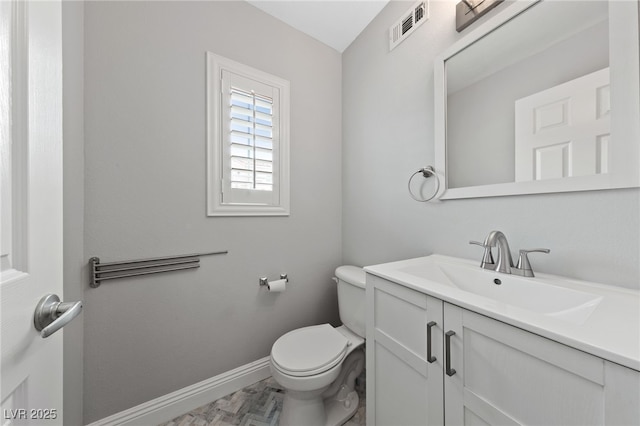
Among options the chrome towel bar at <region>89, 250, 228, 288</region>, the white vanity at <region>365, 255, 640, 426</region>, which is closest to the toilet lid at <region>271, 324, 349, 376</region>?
the white vanity at <region>365, 255, 640, 426</region>

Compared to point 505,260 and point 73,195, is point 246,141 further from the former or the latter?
point 505,260

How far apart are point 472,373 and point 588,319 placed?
295 mm

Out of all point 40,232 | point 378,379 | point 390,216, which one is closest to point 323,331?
point 378,379

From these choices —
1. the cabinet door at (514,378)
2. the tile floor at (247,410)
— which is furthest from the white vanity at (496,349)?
the tile floor at (247,410)

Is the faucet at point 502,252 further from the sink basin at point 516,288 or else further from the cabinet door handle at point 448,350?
the cabinet door handle at point 448,350

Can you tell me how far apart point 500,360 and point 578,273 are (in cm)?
50

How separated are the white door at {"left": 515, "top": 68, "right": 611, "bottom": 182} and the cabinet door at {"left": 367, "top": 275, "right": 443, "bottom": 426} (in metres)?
0.65

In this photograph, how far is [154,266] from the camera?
1188 millimetres

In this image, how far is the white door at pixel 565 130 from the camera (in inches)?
28.1

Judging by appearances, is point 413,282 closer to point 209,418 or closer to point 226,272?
point 226,272

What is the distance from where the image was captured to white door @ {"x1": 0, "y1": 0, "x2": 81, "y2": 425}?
1.17 ft

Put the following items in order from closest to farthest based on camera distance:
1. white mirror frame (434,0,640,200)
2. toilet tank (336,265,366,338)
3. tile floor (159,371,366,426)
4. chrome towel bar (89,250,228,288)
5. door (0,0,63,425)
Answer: door (0,0,63,425), white mirror frame (434,0,640,200), chrome towel bar (89,250,228,288), tile floor (159,371,366,426), toilet tank (336,265,366,338)

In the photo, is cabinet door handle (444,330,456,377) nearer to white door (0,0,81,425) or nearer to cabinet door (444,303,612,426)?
cabinet door (444,303,612,426)

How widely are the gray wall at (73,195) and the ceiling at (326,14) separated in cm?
103
